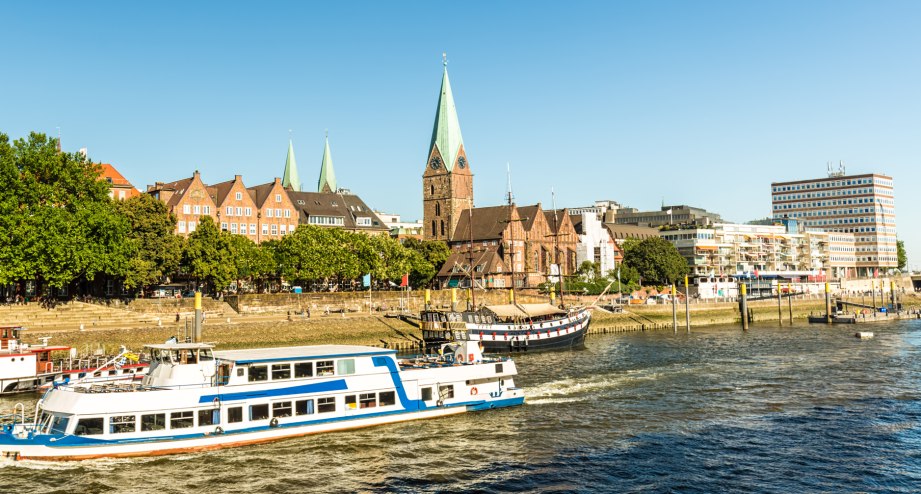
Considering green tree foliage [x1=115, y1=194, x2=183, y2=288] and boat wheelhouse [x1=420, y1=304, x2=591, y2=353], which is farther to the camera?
green tree foliage [x1=115, y1=194, x2=183, y2=288]

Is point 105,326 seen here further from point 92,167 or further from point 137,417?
point 137,417

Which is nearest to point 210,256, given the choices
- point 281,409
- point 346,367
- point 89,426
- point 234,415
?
point 346,367

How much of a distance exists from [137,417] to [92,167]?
5641 centimetres

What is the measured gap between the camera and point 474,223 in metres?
170

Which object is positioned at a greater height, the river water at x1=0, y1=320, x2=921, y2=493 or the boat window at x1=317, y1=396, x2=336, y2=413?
the boat window at x1=317, y1=396, x2=336, y2=413

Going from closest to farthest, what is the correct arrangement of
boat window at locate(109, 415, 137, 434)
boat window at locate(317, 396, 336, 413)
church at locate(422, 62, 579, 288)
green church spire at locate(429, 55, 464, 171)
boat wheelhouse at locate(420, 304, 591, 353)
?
boat window at locate(109, 415, 137, 434) < boat window at locate(317, 396, 336, 413) < boat wheelhouse at locate(420, 304, 591, 353) < church at locate(422, 62, 579, 288) < green church spire at locate(429, 55, 464, 171)

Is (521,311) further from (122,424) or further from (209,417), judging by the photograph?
(122,424)

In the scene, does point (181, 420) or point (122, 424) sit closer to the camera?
point (122, 424)

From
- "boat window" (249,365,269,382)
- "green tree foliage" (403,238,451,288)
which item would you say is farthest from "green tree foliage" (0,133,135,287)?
→ "green tree foliage" (403,238,451,288)

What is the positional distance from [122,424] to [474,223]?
135 m

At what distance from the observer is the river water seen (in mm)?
33062

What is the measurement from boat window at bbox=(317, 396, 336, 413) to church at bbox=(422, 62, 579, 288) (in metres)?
113

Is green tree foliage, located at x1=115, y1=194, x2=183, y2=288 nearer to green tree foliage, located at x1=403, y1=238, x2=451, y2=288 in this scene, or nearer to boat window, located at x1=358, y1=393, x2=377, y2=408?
green tree foliage, located at x1=403, y1=238, x2=451, y2=288

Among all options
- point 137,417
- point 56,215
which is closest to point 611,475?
point 137,417
